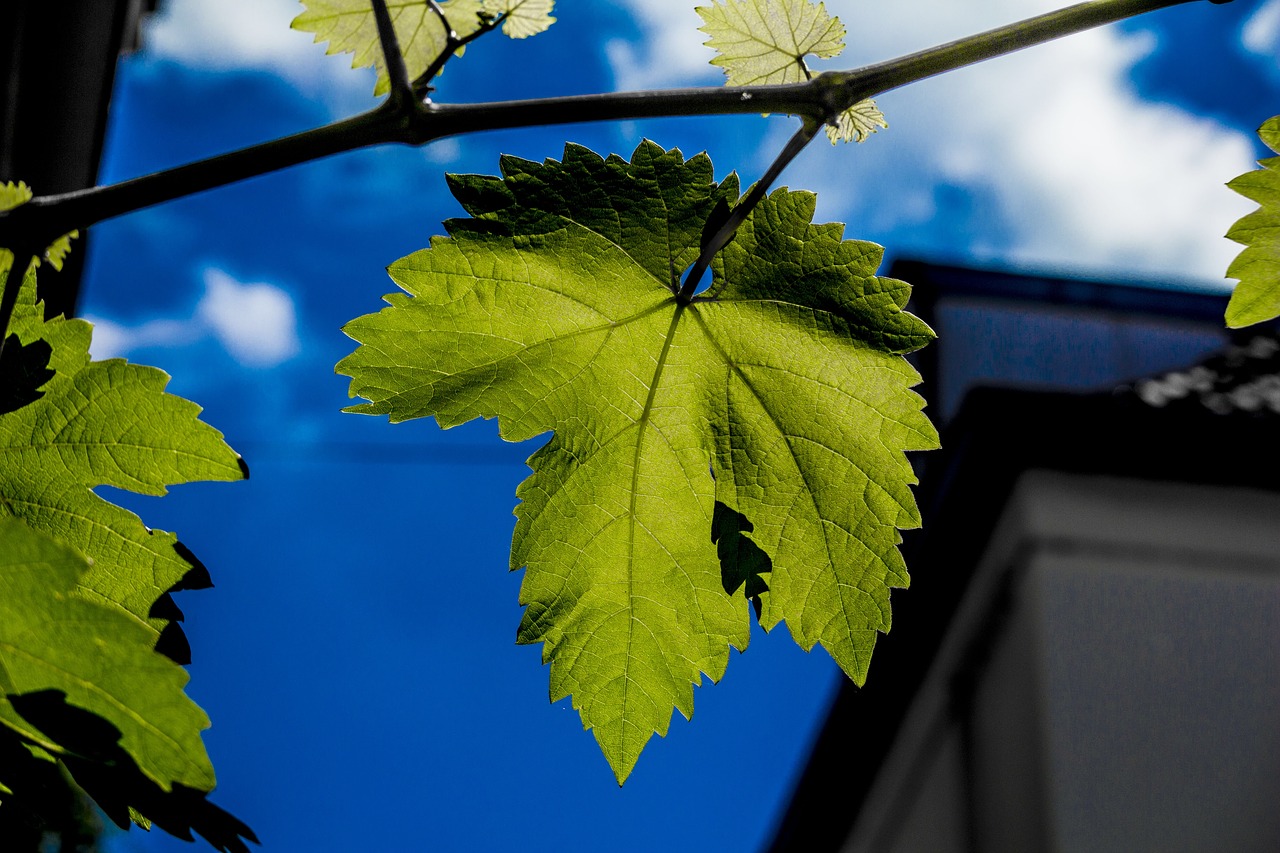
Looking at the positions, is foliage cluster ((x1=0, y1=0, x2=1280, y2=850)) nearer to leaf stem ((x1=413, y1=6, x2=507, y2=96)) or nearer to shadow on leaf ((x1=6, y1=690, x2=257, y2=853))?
leaf stem ((x1=413, y1=6, x2=507, y2=96))

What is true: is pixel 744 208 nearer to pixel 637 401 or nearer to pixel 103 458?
pixel 637 401

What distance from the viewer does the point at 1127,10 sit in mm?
389

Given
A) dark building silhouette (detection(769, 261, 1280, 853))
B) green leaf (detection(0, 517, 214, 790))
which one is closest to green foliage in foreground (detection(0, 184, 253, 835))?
green leaf (detection(0, 517, 214, 790))

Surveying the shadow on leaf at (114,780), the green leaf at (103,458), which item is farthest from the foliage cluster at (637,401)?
the shadow on leaf at (114,780)

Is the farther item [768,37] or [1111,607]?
[1111,607]

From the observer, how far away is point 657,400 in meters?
0.64

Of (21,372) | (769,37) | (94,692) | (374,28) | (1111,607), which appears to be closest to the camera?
(94,692)

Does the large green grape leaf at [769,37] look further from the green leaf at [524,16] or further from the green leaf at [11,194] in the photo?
the green leaf at [11,194]

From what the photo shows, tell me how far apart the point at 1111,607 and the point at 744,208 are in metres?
5.78

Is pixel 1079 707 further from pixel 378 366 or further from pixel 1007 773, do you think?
pixel 378 366

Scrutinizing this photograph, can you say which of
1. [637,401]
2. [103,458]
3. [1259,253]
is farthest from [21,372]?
[1259,253]

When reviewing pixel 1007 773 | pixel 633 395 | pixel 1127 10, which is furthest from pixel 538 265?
pixel 1007 773

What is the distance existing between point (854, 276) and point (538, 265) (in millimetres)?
184

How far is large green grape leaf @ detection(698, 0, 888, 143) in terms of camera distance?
0.62 m
